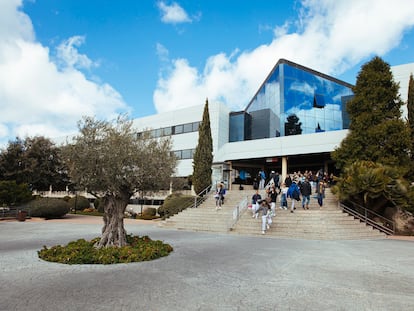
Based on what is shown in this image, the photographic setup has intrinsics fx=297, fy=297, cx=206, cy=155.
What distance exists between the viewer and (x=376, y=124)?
1703 centimetres

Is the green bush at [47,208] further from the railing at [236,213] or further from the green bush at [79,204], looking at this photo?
the railing at [236,213]

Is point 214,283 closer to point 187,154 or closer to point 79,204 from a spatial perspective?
point 187,154

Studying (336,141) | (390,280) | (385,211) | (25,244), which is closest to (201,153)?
(336,141)

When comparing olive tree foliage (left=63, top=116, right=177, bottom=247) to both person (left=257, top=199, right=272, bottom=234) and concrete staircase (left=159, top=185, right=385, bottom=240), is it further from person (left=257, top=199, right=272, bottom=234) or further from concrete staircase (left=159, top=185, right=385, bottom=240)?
concrete staircase (left=159, top=185, right=385, bottom=240)

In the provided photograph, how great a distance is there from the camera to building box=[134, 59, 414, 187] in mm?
29188

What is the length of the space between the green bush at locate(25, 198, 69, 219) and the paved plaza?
1510cm

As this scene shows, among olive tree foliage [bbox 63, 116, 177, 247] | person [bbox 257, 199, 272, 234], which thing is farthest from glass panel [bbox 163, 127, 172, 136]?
olive tree foliage [bbox 63, 116, 177, 247]

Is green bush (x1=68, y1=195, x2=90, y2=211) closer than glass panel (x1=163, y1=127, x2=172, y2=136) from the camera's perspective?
Yes

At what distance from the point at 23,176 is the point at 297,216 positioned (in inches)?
1009

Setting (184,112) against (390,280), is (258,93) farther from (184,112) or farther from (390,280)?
(390,280)

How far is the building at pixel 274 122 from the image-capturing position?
2919cm

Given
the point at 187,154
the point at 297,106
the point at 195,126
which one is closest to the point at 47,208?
the point at 187,154

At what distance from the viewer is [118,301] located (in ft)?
14.3

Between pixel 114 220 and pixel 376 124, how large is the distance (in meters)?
15.5
